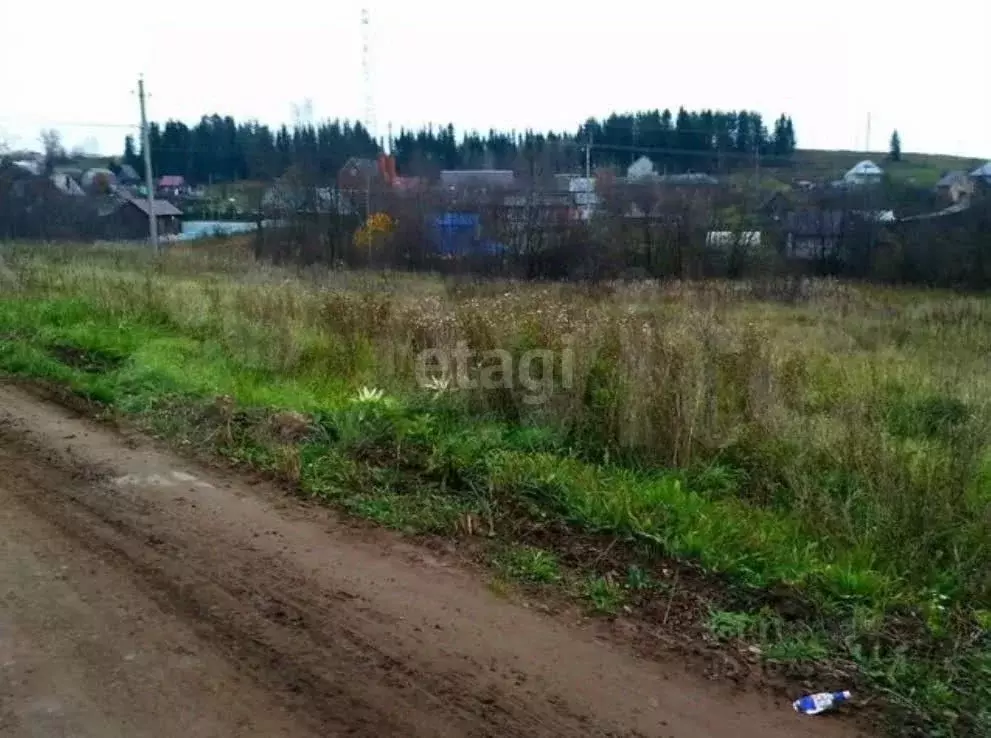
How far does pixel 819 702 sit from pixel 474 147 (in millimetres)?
78609

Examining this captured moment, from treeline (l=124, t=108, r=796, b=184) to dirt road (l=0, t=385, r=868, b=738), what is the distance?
4860cm

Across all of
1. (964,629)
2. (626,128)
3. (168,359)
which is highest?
(626,128)

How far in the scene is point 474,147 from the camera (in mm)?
78000

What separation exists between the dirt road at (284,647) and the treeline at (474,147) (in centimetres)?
4860

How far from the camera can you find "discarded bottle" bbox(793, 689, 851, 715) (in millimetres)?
2994

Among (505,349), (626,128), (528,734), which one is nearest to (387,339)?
(505,349)

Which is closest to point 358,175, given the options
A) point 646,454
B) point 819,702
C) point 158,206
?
point 158,206

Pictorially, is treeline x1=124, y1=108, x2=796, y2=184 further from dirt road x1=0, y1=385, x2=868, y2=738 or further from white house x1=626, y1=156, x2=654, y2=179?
dirt road x1=0, y1=385, x2=868, y2=738

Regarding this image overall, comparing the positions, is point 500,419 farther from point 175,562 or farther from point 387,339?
point 175,562

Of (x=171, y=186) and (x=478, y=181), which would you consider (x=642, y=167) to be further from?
(x=171, y=186)

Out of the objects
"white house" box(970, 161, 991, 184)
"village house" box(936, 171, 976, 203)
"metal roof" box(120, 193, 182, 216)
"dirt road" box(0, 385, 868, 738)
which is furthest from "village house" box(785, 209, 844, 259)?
"dirt road" box(0, 385, 868, 738)

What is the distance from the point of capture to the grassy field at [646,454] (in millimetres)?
3688

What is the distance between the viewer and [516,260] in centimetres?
3691

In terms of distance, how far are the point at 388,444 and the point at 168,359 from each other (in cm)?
359
